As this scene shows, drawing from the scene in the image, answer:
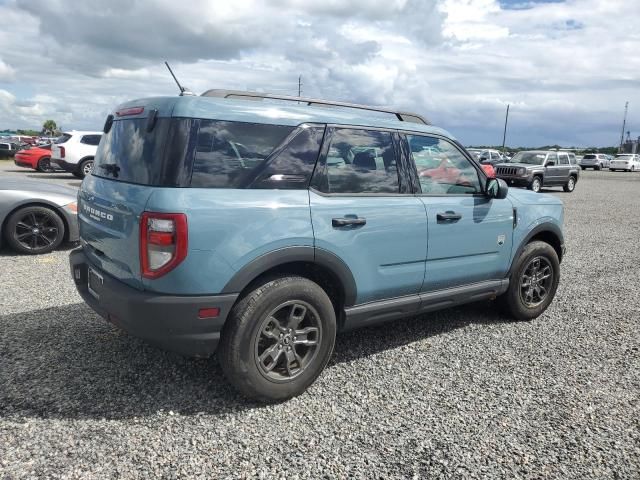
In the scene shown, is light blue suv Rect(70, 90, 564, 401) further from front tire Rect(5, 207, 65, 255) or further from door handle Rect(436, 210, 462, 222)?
front tire Rect(5, 207, 65, 255)

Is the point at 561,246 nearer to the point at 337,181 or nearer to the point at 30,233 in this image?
the point at 337,181

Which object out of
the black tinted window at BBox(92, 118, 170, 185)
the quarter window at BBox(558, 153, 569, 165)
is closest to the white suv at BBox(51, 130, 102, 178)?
the black tinted window at BBox(92, 118, 170, 185)

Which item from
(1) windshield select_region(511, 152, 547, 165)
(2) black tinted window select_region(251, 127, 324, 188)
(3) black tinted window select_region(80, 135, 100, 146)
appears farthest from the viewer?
(1) windshield select_region(511, 152, 547, 165)

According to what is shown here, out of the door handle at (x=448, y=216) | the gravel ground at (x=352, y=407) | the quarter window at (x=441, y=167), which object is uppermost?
the quarter window at (x=441, y=167)

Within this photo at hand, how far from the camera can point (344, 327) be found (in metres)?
3.47

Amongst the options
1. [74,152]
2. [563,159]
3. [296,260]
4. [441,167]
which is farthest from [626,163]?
[296,260]

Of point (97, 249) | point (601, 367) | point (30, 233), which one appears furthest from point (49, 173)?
point (601, 367)

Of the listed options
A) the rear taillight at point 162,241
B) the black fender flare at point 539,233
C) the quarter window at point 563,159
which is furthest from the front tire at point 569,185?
the rear taillight at point 162,241

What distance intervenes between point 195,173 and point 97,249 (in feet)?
3.22

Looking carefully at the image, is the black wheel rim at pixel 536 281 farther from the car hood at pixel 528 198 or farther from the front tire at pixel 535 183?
the front tire at pixel 535 183

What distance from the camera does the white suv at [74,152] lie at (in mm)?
16375

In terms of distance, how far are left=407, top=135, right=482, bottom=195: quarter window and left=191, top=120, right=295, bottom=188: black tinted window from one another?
4.16 feet

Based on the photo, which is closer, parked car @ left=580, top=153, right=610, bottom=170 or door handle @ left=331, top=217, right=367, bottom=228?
door handle @ left=331, top=217, right=367, bottom=228

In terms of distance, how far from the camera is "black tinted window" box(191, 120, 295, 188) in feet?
9.34
